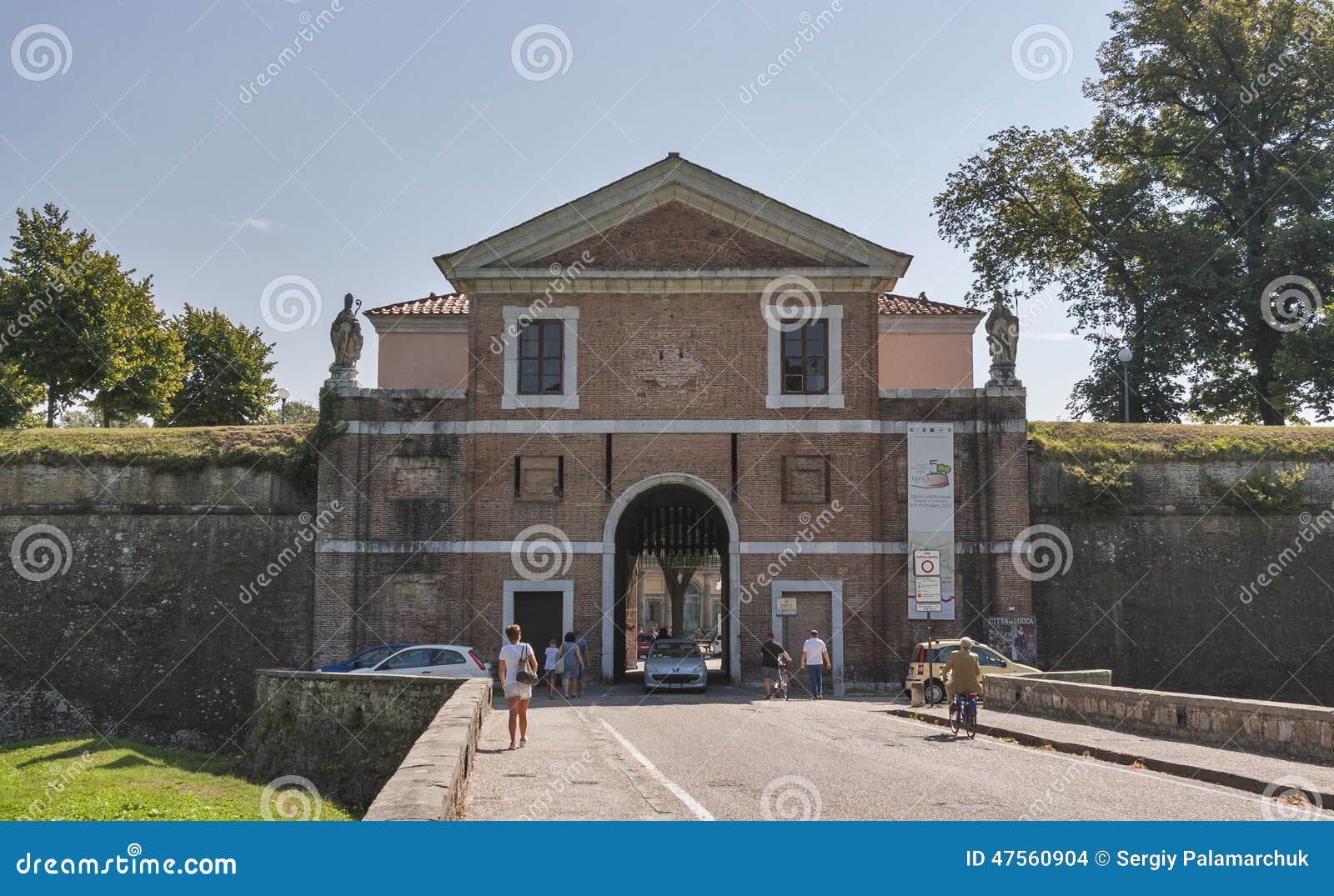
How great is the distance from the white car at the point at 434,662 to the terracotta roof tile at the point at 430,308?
13.1 meters

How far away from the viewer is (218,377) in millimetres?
55625

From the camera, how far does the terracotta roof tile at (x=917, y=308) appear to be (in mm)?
35781

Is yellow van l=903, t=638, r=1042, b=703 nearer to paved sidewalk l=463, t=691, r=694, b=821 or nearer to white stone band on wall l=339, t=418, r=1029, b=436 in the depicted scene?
white stone band on wall l=339, t=418, r=1029, b=436

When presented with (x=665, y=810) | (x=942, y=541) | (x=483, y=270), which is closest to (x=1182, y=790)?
(x=665, y=810)

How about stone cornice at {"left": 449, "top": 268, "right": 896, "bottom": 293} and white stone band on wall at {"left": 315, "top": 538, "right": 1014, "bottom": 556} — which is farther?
stone cornice at {"left": 449, "top": 268, "right": 896, "bottom": 293}

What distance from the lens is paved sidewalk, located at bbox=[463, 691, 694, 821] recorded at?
986cm

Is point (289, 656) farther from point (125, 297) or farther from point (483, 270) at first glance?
point (125, 297)

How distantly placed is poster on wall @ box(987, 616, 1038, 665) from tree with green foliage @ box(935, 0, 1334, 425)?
14.5 metres

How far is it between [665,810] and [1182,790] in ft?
17.1

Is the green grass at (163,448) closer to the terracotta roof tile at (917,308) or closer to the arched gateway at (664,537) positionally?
the arched gateway at (664,537)

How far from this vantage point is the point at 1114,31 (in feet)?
139

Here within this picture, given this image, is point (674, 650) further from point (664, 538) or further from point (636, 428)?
point (664, 538)

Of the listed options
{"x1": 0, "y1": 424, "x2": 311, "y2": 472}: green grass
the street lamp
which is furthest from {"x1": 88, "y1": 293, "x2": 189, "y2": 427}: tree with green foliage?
the street lamp

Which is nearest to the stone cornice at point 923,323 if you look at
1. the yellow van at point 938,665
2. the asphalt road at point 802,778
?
the yellow van at point 938,665
